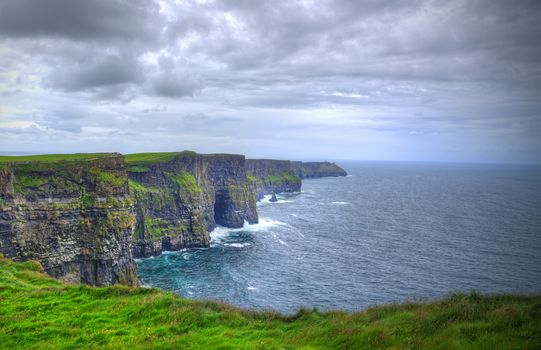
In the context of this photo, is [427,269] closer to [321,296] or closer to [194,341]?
[321,296]

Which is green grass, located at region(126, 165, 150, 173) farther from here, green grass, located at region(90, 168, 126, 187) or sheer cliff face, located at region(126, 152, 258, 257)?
green grass, located at region(90, 168, 126, 187)

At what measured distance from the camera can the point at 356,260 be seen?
79438 millimetres

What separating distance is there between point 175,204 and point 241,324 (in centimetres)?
7414

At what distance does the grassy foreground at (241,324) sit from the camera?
632 inches

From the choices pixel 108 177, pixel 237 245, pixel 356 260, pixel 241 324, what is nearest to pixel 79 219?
pixel 108 177

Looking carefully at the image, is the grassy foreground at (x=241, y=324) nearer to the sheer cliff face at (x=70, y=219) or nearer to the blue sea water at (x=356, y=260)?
the blue sea water at (x=356, y=260)

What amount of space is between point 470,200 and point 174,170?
142m

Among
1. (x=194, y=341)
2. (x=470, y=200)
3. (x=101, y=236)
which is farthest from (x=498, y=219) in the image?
(x=194, y=341)

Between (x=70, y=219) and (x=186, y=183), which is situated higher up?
(x=186, y=183)

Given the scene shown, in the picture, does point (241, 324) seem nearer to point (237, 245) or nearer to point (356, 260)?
point (356, 260)

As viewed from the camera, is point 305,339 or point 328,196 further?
point 328,196

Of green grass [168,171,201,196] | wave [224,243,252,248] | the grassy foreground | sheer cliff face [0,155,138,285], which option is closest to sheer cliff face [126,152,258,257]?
green grass [168,171,201,196]

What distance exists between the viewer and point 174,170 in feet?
328

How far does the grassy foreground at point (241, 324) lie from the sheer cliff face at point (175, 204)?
57.3m
